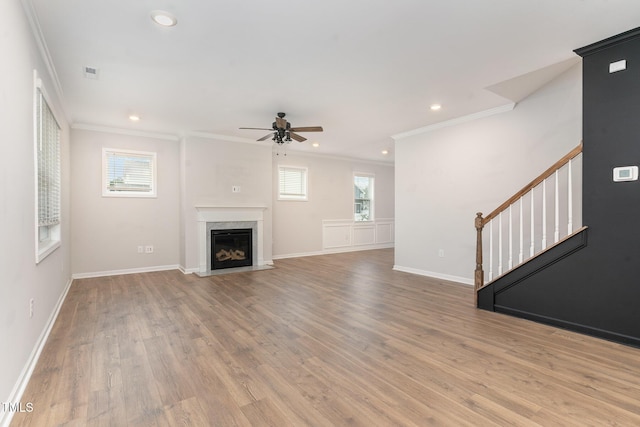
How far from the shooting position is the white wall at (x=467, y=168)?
393 cm

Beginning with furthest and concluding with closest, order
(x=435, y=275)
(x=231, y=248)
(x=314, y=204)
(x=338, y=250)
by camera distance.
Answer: (x=338, y=250) < (x=314, y=204) < (x=231, y=248) < (x=435, y=275)

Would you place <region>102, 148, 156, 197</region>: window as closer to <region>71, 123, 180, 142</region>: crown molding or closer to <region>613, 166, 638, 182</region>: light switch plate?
<region>71, 123, 180, 142</region>: crown molding

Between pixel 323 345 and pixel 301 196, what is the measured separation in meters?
5.52

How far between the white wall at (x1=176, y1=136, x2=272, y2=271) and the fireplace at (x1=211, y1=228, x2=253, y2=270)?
353 millimetres

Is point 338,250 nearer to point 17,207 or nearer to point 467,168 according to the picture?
point 467,168

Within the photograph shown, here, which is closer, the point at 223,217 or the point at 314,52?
the point at 314,52

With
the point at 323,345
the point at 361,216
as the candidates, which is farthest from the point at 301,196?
the point at 323,345

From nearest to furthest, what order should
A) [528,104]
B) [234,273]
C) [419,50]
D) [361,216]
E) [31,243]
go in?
[31,243], [419,50], [528,104], [234,273], [361,216]

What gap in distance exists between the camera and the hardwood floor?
5.89 feet

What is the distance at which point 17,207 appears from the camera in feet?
6.76

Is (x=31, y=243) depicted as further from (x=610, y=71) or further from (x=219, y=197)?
(x=610, y=71)

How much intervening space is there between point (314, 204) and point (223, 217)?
8.72 ft

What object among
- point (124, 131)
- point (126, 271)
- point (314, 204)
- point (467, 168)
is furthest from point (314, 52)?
point (314, 204)

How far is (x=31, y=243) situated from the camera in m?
2.42
